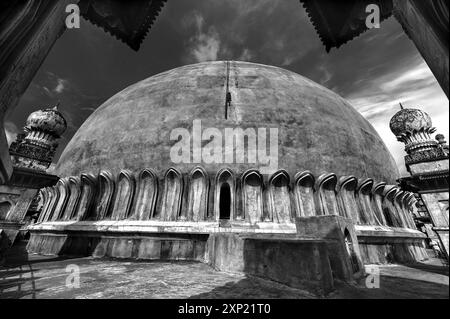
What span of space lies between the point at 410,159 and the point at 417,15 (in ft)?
8.32

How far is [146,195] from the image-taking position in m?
→ 10.6

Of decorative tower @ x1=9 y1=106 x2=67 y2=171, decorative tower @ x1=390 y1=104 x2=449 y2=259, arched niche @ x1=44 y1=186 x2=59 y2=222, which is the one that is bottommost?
decorative tower @ x1=390 y1=104 x2=449 y2=259

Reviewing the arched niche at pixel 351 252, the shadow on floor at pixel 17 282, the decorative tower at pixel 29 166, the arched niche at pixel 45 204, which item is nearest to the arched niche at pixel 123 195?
the decorative tower at pixel 29 166

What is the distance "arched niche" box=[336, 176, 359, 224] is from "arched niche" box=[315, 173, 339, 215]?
0.33m

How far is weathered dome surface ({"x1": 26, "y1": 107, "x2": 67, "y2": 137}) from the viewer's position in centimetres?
956

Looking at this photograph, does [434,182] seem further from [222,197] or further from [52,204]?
[52,204]

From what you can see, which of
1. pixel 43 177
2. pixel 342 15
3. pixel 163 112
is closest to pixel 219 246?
pixel 43 177

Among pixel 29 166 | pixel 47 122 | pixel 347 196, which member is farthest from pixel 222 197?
pixel 47 122

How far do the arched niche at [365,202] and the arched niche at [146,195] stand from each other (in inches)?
415

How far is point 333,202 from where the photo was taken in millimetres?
10594

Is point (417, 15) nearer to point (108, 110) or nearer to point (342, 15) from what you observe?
Result: point (342, 15)

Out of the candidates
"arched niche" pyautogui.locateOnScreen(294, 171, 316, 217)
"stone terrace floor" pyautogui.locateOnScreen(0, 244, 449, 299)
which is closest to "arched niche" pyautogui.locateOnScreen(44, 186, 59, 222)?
"stone terrace floor" pyautogui.locateOnScreen(0, 244, 449, 299)

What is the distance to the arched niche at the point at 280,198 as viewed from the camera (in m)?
9.92

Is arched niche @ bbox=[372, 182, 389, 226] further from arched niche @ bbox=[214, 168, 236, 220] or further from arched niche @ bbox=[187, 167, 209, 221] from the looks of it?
arched niche @ bbox=[187, 167, 209, 221]
